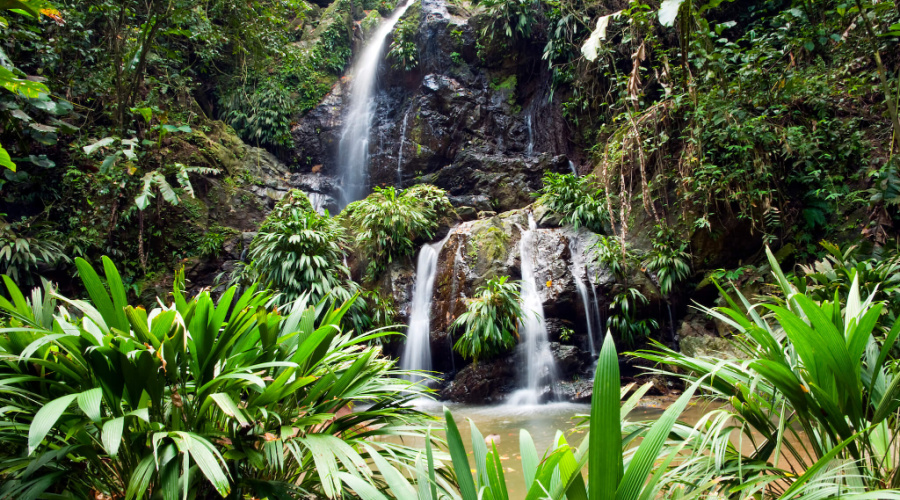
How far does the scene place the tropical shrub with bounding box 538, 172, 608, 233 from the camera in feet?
22.4

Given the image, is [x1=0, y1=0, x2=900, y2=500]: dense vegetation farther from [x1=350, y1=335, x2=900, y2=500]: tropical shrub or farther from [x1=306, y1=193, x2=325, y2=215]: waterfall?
[x1=306, y1=193, x2=325, y2=215]: waterfall

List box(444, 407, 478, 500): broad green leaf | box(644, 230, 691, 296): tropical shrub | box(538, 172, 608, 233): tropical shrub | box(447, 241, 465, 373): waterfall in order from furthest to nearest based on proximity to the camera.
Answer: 1. box(538, 172, 608, 233): tropical shrub
2. box(447, 241, 465, 373): waterfall
3. box(644, 230, 691, 296): tropical shrub
4. box(444, 407, 478, 500): broad green leaf

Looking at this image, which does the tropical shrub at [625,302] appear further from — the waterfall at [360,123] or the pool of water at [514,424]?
the waterfall at [360,123]

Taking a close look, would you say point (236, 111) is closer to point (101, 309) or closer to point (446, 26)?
point (446, 26)

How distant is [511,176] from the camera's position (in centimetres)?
965

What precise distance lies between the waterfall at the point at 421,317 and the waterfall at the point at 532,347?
147cm

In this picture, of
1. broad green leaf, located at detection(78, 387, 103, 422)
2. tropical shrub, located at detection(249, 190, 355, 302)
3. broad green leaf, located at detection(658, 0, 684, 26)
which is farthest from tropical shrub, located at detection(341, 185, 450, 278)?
broad green leaf, located at detection(78, 387, 103, 422)

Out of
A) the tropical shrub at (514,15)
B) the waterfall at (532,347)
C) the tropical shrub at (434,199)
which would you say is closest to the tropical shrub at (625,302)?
the waterfall at (532,347)

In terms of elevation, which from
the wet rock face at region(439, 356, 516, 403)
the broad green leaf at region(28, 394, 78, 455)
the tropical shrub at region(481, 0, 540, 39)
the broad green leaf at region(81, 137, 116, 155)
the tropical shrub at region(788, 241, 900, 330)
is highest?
the tropical shrub at region(481, 0, 540, 39)

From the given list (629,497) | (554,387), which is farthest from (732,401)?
(554,387)

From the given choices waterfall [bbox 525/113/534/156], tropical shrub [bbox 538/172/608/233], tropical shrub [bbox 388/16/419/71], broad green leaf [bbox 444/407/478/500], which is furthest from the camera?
Result: tropical shrub [bbox 388/16/419/71]

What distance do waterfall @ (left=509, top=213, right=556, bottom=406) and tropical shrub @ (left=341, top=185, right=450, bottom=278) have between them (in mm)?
2141

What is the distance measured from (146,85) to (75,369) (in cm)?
941

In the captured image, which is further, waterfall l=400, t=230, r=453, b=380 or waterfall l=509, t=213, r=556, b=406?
waterfall l=400, t=230, r=453, b=380
